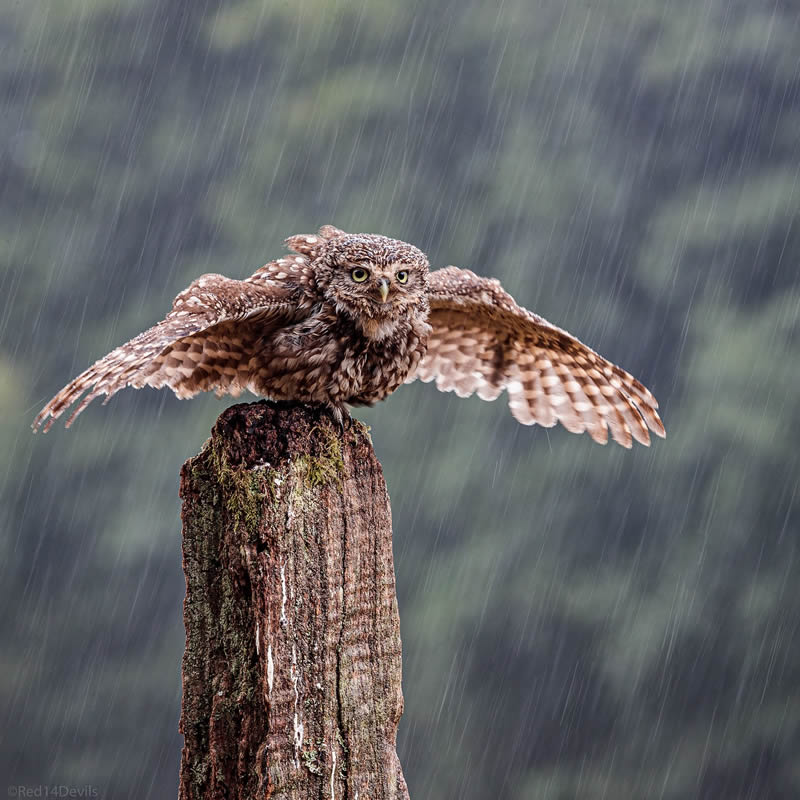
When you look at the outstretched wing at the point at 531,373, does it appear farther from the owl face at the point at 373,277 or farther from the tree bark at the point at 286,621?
the tree bark at the point at 286,621

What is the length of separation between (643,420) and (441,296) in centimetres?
93

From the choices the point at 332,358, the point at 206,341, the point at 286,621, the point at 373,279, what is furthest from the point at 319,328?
the point at 286,621

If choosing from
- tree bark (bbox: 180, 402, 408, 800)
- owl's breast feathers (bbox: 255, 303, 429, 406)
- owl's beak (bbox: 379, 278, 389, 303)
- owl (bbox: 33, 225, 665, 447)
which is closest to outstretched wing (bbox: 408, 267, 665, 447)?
owl (bbox: 33, 225, 665, 447)

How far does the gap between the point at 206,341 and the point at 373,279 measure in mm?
593

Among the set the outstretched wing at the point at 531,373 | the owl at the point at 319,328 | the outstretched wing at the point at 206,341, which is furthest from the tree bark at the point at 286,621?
the outstretched wing at the point at 531,373

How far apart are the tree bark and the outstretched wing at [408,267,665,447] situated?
3.78ft

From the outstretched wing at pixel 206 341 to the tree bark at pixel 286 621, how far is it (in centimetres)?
29

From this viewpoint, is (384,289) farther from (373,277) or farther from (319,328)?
(319,328)

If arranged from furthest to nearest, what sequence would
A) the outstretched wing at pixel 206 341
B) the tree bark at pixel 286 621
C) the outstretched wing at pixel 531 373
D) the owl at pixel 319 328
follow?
the outstretched wing at pixel 531 373
the owl at pixel 319 328
the outstretched wing at pixel 206 341
the tree bark at pixel 286 621

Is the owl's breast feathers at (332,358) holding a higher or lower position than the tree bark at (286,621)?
higher

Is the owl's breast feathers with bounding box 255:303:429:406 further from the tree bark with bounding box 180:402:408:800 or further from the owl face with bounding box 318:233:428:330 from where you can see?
the tree bark with bounding box 180:402:408:800

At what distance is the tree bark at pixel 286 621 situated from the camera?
90.7 inches

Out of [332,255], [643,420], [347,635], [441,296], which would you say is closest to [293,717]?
[347,635]

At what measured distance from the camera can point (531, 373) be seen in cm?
375
